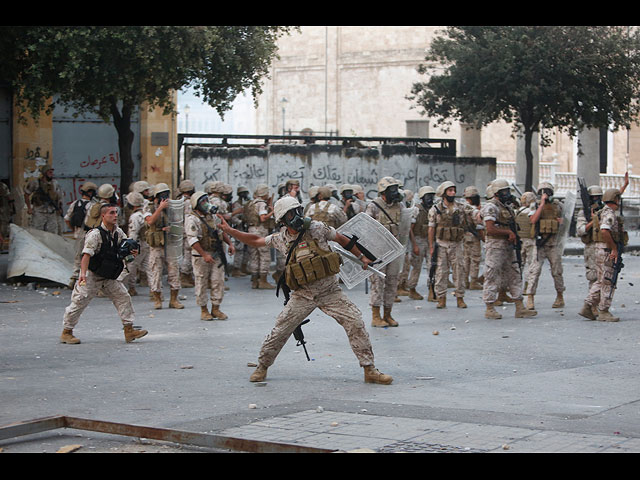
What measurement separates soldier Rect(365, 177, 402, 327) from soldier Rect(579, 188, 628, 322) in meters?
2.47

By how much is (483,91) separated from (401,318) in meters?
12.3

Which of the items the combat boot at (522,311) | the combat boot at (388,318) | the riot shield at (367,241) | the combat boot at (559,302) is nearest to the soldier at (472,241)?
the combat boot at (559,302)

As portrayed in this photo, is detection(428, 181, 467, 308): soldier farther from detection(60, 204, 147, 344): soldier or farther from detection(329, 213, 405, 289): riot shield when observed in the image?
detection(60, 204, 147, 344): soldier

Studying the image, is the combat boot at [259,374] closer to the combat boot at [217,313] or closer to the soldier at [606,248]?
the combat boot at [217,313]

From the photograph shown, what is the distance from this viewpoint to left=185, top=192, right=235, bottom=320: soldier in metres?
13.0

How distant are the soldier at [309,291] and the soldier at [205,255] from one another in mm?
3917

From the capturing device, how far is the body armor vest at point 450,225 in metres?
14.4

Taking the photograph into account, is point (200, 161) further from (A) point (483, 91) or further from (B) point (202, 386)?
(B) point (202, 386)

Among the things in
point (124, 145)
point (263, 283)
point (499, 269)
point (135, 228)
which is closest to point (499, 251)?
point (499, 269)

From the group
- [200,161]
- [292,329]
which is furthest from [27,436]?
[200,161]

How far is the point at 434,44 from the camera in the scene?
25.8m

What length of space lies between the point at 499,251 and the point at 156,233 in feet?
15.5

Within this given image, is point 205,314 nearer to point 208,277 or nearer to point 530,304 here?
point 208,277

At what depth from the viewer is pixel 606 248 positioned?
1275cm
